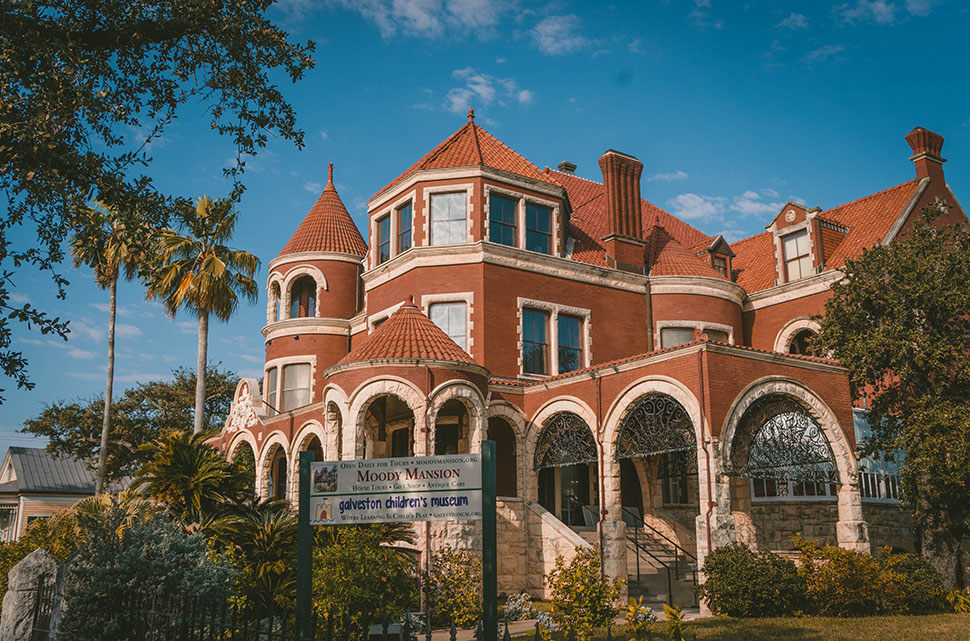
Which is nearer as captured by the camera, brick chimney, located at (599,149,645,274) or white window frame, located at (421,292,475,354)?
white window frame, located at (421,292,475,354)

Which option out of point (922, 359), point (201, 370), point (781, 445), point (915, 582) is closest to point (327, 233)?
point (201, 370)

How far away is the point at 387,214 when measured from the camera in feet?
89.0

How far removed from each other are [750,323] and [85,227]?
76.1ft

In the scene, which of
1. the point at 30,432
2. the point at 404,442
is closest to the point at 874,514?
the point at 404,442

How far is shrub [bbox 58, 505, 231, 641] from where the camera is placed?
9188 mm

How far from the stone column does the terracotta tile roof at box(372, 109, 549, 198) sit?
12905 mm

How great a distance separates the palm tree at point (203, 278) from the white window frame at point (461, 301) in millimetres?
12126

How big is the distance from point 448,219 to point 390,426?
6588mm

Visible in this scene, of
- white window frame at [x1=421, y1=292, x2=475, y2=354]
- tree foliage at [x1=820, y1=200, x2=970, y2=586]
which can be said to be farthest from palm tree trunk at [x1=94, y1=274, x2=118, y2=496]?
tree foliage at [x1=820, y1=200, x2=970, y2=586]

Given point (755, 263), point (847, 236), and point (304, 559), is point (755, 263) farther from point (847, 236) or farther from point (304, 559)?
point (304, 559)

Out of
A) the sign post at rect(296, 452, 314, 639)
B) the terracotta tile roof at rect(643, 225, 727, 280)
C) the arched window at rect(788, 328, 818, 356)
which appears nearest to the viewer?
the sign post at rect(296, 452, 314, 639)

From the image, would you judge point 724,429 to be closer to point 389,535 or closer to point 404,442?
point 389,535

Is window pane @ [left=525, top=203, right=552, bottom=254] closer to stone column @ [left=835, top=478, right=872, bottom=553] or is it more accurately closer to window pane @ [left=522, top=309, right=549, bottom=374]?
window pane @ [left=522, top=309, right=549, bottom=374]

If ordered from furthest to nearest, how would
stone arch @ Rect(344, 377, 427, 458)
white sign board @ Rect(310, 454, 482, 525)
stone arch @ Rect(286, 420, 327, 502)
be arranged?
stone arch @ Rect(286, 420, 327, 502) < stone arch @ Rect(344, 377, 427, 458) < white sign board @ Rect(310, 454, 482, 525)
